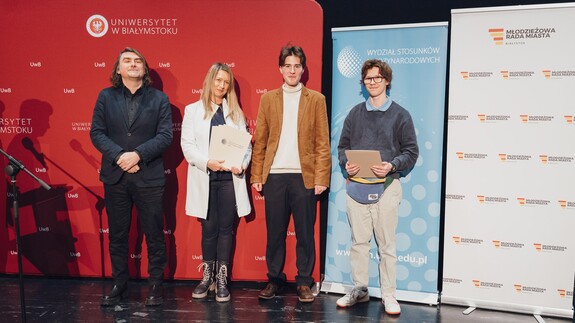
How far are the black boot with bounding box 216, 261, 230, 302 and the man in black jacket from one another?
471 mm

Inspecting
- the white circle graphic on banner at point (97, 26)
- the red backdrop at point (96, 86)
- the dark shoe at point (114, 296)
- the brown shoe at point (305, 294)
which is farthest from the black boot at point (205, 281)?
the white circle graphic on banner at point (97, 26)

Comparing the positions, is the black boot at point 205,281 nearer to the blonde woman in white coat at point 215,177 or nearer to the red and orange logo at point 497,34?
the blonde woman in white coat at point 215,177

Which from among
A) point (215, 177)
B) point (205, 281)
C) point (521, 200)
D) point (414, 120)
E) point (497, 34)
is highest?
point (497, 34)

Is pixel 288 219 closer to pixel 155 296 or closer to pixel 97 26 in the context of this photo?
pixel 155 296

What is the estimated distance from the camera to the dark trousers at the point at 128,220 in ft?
12.1

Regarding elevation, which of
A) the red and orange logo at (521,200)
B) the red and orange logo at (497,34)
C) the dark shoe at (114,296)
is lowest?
the dark shoe at (114,296)

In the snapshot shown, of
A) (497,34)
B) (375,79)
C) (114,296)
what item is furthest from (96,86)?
(497,34)

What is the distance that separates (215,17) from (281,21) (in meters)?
0.61

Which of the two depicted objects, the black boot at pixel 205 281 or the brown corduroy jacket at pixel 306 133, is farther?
the black boot at pixel 205 281

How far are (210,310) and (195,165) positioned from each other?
117 centimetres

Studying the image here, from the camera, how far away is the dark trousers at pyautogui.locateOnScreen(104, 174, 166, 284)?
12.1ft

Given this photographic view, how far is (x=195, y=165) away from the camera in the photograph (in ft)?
12.2

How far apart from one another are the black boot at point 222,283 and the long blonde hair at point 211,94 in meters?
1.21

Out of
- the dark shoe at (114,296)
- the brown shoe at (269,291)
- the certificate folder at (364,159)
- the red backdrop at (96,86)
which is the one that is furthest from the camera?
the red backdrop at (96,86)
